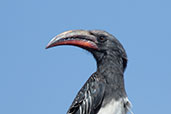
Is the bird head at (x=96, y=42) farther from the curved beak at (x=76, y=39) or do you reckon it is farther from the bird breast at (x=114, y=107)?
the bird breast at (x=114, y=107)

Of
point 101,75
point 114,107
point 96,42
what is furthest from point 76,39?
point 114,107

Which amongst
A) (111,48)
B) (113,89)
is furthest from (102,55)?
(113,89)

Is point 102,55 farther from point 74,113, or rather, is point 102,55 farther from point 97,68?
point 74,113

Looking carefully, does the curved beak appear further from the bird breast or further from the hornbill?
the bird breast

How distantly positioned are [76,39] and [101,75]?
49.9 inches

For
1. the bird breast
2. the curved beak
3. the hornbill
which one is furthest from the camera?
the curved beak

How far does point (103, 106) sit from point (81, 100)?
2.40 feet

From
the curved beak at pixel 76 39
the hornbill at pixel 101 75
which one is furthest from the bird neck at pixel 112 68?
the curved beak at pixel 76 39

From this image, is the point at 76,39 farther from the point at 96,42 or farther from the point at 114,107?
the point at 114,107

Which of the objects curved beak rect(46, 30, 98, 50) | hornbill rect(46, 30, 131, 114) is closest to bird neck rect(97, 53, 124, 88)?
hornbill rect(46, 30, 131, 114)

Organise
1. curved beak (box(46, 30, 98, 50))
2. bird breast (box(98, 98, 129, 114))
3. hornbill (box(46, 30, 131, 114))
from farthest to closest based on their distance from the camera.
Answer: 1. curved beak (box(46, 30, 98, 50))
2. hornbill (box(46, 30, 131, 114))
3. bird breast (box(98, 98, 129, 114))

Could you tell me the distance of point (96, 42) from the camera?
45.5ft

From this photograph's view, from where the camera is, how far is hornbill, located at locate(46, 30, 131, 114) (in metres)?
12.9

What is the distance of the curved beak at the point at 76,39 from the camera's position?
13.6m
